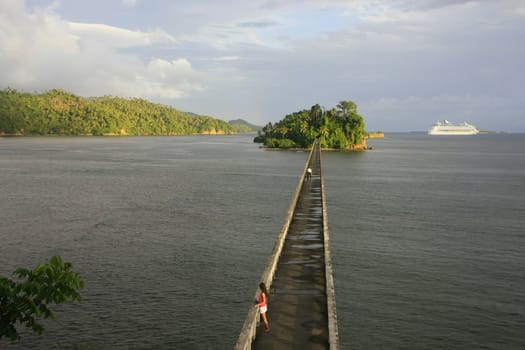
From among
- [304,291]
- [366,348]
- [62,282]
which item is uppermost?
[62,282]

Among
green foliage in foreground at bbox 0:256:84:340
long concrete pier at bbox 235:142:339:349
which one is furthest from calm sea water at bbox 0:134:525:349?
green foliage in foreground at bbox 0:256:84:340

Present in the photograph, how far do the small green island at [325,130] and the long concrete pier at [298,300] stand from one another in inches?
5430

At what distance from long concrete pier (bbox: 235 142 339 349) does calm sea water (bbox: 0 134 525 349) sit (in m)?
3.00

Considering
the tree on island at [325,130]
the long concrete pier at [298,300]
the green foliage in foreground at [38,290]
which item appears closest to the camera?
the green foliage in foreground at [38,290]

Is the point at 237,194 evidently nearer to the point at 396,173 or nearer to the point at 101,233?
the point at 101,233

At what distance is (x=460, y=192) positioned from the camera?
63344 millimetres

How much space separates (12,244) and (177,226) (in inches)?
498

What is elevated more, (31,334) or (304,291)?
(304,291)

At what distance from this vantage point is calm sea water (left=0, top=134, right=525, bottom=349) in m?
20.8

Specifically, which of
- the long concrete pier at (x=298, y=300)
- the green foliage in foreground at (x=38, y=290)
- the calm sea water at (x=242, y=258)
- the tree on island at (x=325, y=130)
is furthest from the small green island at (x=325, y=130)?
the green foliage in foreground at (x=38, y=290)

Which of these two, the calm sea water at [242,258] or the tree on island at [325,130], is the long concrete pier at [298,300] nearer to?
the calm sea water at [242,258]

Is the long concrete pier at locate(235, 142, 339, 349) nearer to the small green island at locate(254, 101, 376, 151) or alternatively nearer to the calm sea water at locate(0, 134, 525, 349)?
the calm sea water at locate(0, 134, 525, 349)

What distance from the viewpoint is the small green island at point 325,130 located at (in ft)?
539

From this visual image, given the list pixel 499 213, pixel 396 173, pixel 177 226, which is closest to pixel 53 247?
pixel 177 226
